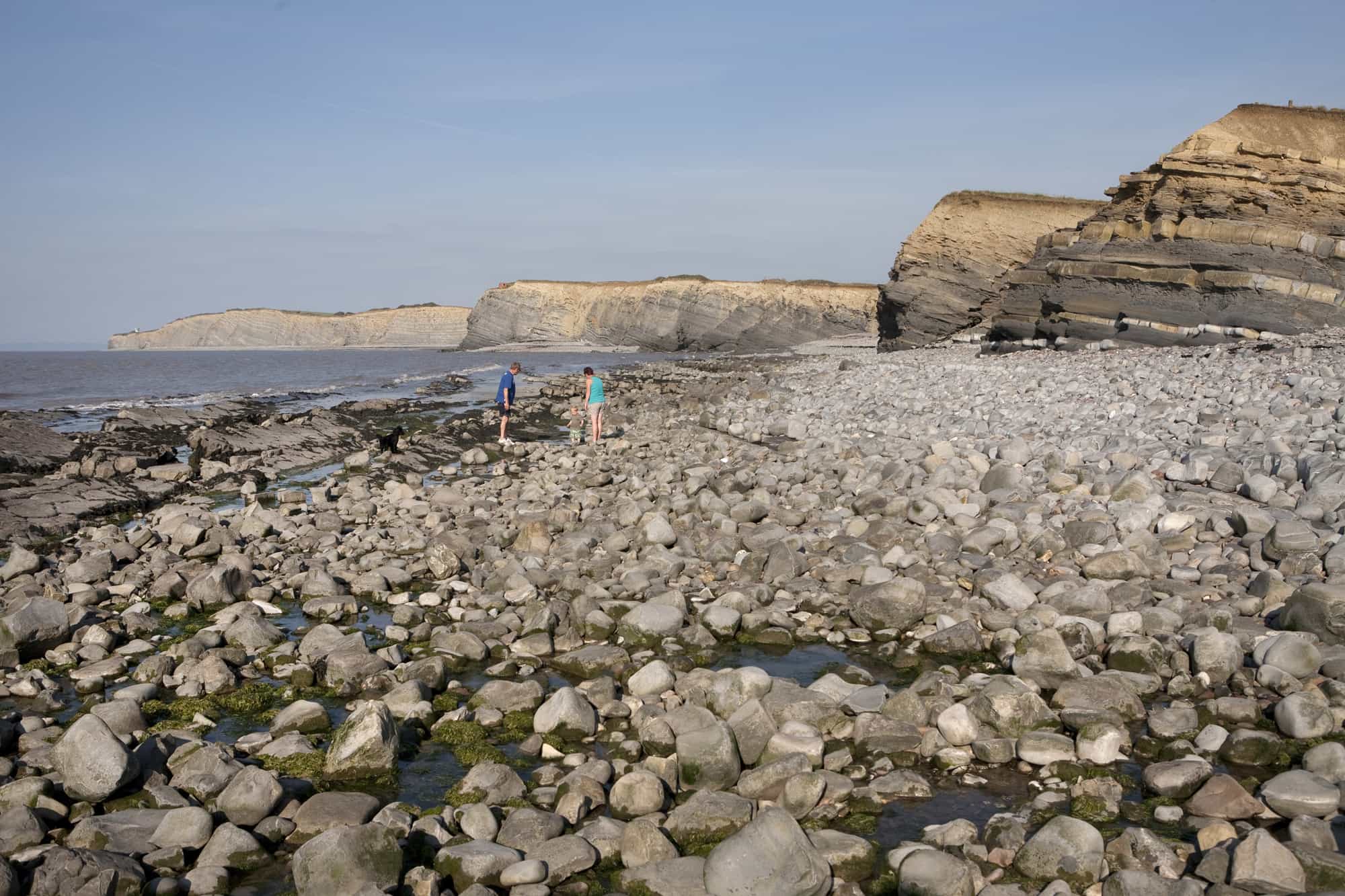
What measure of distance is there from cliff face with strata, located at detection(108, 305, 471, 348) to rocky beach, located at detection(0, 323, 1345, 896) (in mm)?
125614

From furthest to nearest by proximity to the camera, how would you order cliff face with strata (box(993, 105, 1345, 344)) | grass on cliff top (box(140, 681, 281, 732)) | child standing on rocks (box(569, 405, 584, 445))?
cliff face with strata (box(993, 105, 1345, 344)), child standing on rocks (box(569, 405, 584, 445)), grass on cliff top (box(140, 681, 281, 732))

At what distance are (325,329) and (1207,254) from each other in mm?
132190

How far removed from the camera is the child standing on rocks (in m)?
19.7

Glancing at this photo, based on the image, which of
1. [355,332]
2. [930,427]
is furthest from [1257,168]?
[355,332]

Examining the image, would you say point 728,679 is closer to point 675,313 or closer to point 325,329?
point 675,313

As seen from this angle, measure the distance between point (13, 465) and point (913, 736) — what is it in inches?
687

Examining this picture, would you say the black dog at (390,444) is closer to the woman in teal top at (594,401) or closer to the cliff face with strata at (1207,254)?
the woman in teal top at (594,401)

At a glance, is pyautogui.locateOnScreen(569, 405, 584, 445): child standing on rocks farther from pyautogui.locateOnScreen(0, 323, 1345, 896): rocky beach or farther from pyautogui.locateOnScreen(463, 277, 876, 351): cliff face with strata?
pyautogui.locateOnScreen(463, 277, 876, 351): cliff face with strata

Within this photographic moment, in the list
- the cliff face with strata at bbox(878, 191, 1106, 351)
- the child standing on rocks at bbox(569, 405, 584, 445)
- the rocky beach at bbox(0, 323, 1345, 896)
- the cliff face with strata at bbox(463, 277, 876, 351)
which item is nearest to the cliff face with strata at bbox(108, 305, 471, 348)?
the cliff face with strata at bbox(463, 277, 876, 351)

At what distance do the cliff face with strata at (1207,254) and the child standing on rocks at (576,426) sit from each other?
15973 millimetres

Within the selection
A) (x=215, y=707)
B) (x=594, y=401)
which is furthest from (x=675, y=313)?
(x=215, y=707)

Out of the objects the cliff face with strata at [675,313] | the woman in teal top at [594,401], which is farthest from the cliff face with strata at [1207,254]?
the cliff face with strata at [675,313]

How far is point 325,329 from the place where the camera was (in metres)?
138

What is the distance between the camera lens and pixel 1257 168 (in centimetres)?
2619
